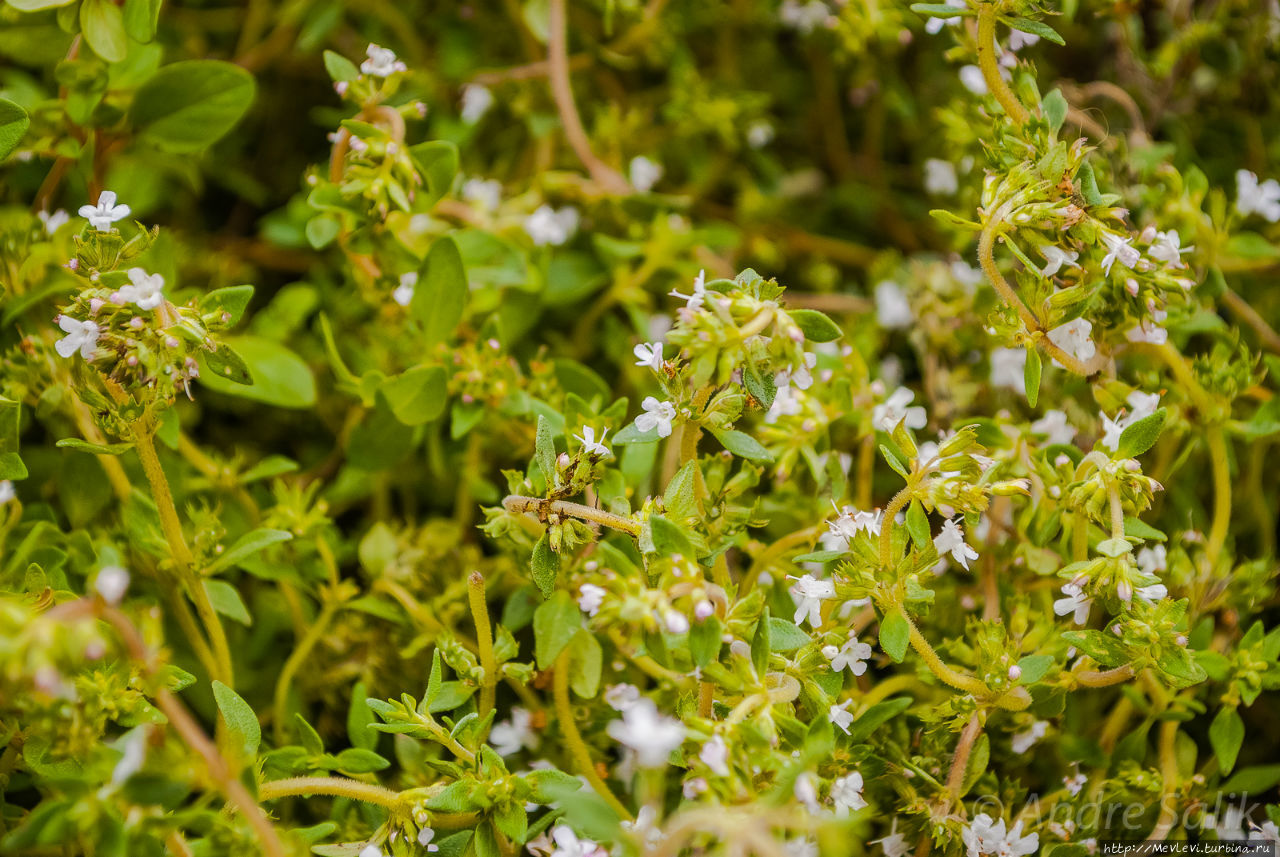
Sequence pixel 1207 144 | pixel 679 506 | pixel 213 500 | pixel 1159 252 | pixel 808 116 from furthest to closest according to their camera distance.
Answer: pixel 808 116 < pixel 1207 144 < pixel 213 500 < pixel 1159 252 < pixel 679 506

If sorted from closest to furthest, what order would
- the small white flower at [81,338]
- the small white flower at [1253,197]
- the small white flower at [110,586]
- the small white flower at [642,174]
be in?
the small white flower at [110,586] → the small white flower at [81,338] → the small white flower at [1253,197] → the small white flower at [642,174]

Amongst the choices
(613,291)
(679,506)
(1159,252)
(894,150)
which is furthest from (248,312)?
(1159,252)

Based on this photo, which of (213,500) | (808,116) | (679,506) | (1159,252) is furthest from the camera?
(808,116)

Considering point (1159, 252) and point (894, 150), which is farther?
point (894, 150)

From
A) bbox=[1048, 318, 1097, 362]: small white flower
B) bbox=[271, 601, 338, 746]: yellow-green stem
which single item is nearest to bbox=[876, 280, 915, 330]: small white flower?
bbox=[1048, 318, 1097, 362]: small white flower

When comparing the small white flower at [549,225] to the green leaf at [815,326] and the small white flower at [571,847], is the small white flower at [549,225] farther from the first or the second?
the small white flower at [571,847]

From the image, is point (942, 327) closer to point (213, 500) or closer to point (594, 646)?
point (594, 646)

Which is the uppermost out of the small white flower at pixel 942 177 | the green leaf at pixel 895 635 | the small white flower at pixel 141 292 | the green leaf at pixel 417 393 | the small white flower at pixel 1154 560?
the small white flower at pixel 141 292

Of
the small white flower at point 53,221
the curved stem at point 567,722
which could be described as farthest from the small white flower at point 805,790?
the small white flower at point 53,221
